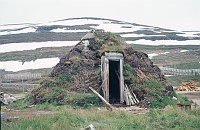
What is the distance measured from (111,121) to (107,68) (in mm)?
7512

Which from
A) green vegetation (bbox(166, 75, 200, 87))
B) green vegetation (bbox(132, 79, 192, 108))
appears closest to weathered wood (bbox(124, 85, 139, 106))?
green vegetation (bbox(132, 79, 192, 108))

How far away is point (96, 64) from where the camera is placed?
23281mm

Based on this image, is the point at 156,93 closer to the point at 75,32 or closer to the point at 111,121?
the point at 111,121

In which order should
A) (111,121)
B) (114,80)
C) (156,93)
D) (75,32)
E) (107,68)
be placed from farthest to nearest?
1. (75,32)
2. (114,80)
3. (107,68)
4. (156,93)
5. (111,121)

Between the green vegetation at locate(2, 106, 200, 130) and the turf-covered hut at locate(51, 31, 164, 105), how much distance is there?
553 centimetres

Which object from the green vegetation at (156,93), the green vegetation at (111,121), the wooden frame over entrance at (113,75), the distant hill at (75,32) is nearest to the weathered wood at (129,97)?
the wooden frame over entrance at (113,75)

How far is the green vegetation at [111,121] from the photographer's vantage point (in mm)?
12977

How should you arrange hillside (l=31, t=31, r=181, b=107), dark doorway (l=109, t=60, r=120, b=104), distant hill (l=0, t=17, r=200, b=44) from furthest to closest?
distant hill (l=0, t=17, r=200, b=44)
dark doorway (l=109, t=60, r=120, b=104)
hillside (l=31, t=31, r=181, b=107)

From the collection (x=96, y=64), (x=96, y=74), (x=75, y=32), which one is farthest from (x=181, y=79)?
(x=75, y=32)

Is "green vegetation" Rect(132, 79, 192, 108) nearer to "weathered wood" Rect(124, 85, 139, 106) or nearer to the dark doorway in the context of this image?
"weathered wood" Rect(124, 85, 139, 106)

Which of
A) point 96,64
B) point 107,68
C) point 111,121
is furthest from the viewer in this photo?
point 96,64

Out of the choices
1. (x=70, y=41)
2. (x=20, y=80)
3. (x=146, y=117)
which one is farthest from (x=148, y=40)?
(x=146, y=117)

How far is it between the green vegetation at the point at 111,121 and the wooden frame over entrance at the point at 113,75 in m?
5.41

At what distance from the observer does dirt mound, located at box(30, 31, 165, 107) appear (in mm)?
22406
